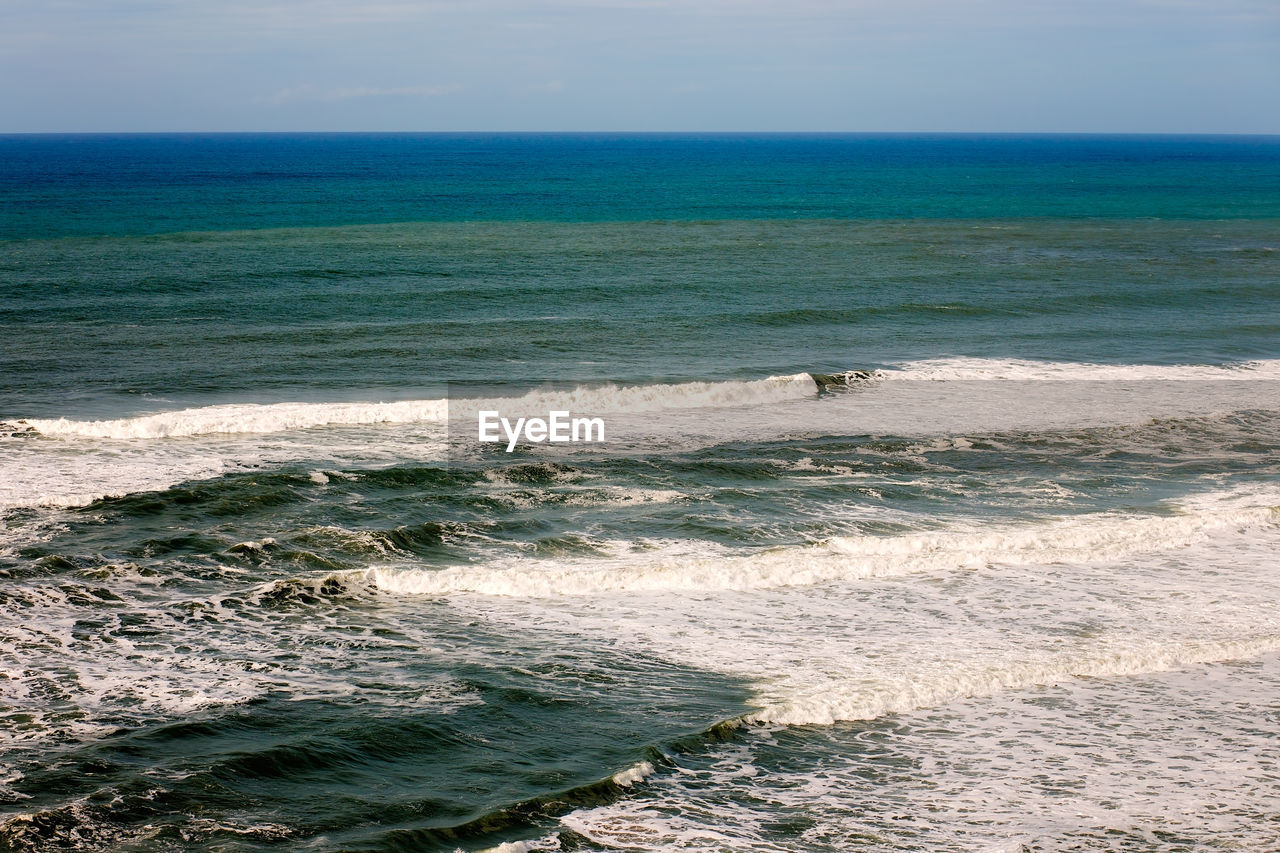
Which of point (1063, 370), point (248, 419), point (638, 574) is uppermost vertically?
point (1063, 370)

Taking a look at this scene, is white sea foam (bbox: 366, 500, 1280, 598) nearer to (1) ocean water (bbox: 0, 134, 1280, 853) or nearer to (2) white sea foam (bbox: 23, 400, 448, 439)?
(1) ocean water (bbox: 0, 134, 1280, 853)

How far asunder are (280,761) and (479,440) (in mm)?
10059

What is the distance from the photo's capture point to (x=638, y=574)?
12.1m

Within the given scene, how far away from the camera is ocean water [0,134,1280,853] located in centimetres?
781

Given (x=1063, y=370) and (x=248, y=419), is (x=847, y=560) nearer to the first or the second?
(x=248, y=419)

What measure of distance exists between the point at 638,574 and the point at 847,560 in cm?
245

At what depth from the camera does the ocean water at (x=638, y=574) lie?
7.81 meters

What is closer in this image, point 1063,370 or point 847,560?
point 847,560

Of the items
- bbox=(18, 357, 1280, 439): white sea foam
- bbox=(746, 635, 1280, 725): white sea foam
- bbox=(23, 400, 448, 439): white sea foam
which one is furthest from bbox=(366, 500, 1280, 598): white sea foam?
bbox=(18, 357, 1280, 439): white sea foam

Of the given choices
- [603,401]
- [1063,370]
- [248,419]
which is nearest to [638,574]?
[603,401]

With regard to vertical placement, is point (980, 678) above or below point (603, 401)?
below

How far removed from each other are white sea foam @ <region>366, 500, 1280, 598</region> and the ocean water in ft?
0.21

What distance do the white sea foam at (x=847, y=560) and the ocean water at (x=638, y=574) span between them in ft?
0.21

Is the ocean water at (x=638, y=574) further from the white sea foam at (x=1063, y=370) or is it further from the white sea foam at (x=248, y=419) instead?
the white sea foam at (x=1063, y=370)
